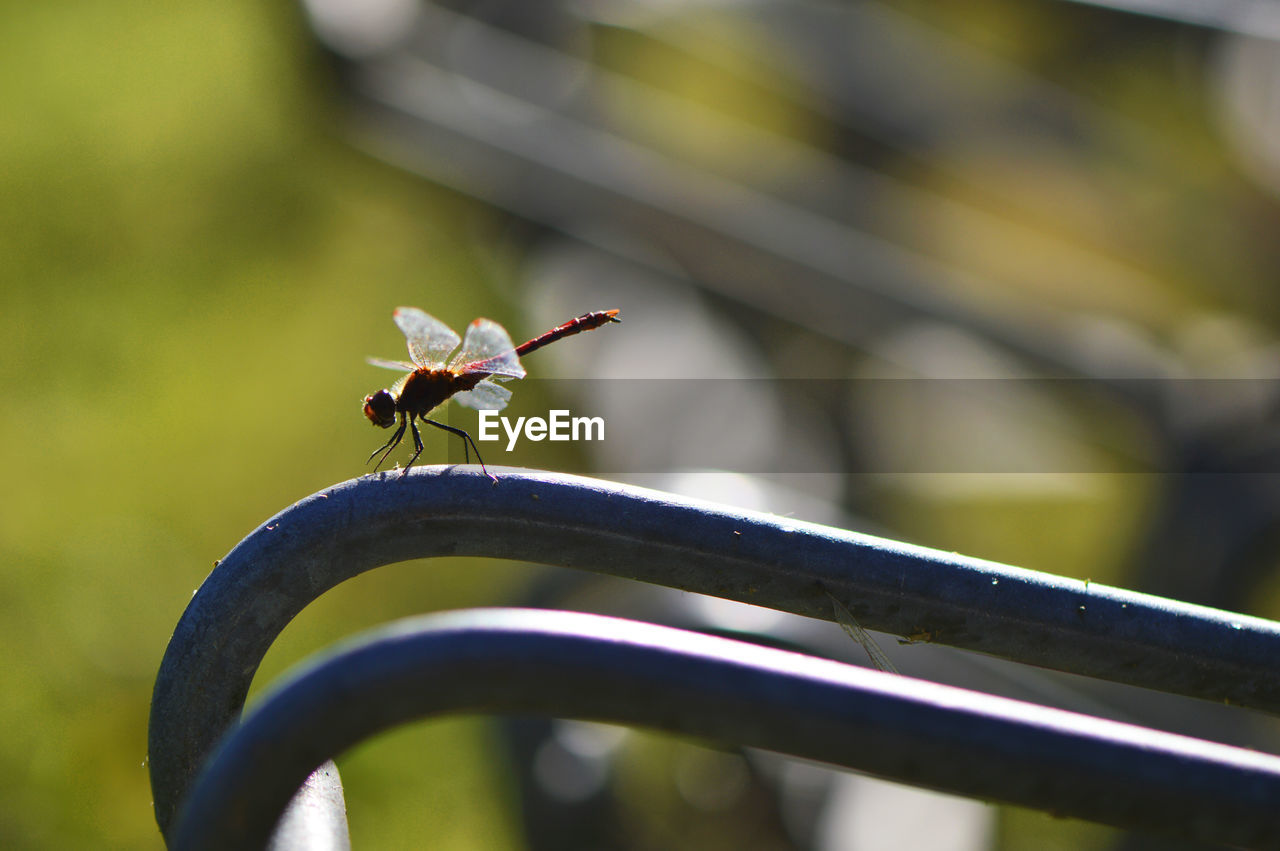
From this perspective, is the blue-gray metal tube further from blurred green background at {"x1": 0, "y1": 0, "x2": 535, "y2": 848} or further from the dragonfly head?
blurred green background at {"x1": 0, "y1": 0, "x2": 535, "y2": 848}

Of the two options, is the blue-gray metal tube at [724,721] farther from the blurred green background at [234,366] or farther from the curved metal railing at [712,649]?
the blurred green background at [234,366]

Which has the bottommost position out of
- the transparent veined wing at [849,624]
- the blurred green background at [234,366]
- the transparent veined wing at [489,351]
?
the transparent veined wing at [849,624]

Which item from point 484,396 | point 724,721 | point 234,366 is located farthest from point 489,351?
point 234,366

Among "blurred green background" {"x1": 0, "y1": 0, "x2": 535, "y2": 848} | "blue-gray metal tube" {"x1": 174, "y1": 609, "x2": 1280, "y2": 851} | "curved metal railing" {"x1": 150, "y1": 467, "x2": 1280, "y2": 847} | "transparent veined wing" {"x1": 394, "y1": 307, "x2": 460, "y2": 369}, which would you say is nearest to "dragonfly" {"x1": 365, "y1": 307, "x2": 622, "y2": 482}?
"transparent veined wing" {"x1": 394, "y1": 307, "x2": 460, "y2": 369}

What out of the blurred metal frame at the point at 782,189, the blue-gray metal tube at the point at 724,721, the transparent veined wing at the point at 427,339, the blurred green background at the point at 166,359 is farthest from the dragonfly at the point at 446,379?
the blurred green background at the point at 166,359

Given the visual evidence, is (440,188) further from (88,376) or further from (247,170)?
(247,170)

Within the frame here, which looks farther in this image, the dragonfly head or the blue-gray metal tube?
the dragonfly head

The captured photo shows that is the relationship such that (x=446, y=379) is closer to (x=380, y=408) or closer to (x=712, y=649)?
(x=380, y=408)
